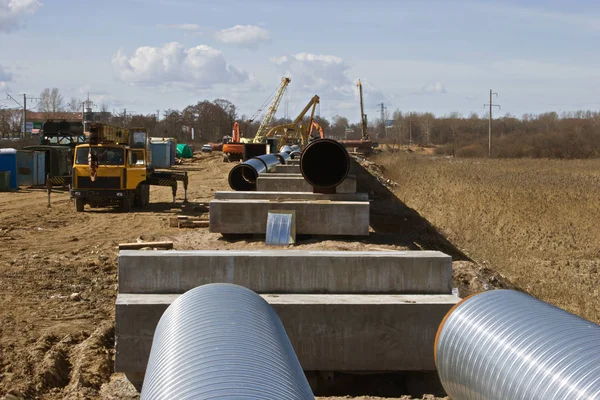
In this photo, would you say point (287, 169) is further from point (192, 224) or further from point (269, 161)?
point (192, 224)

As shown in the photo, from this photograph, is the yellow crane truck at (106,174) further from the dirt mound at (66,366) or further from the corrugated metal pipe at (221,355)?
the corrugated metal pipe at (221,355)

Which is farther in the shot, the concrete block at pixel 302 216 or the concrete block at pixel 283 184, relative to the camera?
the concrete block at pixel 283 184

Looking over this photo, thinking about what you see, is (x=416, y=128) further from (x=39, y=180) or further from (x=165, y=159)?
(x=39, y=180)

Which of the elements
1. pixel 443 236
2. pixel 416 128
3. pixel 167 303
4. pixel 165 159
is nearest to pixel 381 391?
pixel 167 303

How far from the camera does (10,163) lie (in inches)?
1193

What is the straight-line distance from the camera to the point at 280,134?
57375 millimetres

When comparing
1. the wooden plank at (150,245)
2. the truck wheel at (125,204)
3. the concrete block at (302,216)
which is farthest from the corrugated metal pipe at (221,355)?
the truck wheel at (125,204)

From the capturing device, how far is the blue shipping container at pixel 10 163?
29.7 meters

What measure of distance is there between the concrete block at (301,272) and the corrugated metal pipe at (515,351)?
103 inches

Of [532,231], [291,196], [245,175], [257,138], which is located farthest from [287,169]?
[257,138]

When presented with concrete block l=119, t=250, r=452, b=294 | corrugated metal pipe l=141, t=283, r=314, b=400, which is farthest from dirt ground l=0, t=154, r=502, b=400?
corrugated metal pipe l=141, t=283, r=314, b=400

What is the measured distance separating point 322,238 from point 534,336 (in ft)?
30.1

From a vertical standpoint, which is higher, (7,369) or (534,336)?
(534,336)

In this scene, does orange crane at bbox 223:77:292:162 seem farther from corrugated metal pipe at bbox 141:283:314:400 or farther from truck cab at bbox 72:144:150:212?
corrugated metal pipe at bbox 141:283:314:400
